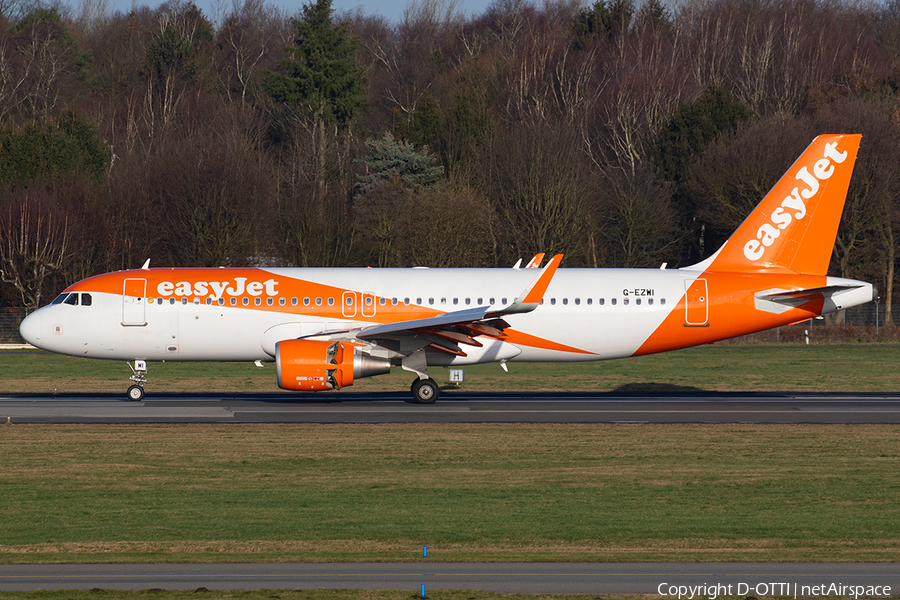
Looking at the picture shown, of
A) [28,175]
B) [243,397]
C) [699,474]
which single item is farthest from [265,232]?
[699,474]

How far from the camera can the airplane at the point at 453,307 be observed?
28.7 meters

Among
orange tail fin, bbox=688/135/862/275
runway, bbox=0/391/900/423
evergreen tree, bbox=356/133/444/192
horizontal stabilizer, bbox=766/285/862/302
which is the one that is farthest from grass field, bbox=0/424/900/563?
evergreen tree, bbox=356/133/444/192

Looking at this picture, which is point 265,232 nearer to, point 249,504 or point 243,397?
point 243,397

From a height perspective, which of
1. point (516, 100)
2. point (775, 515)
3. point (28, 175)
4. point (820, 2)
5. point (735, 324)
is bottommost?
point (775, 515)

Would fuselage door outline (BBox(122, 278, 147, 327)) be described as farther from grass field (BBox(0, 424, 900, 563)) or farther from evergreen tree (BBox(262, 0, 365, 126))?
evergreen tree (BBox(262, 0, 365, 126))

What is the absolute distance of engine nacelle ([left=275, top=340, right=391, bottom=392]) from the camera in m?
26.5

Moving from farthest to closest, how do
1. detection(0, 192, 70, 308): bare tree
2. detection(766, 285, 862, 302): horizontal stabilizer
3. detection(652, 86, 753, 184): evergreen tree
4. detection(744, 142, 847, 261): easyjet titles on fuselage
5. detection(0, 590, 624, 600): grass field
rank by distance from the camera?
detection(652, 86, 753, 184): evergreen tree
detection(0, 192, 70, 308): bare tree
detection(744, 142, 847, 261): easyjet titles on fuselage
detection(766, 285, 862, 302): horizontal stabilizer
detection(0, 590, 624, 600): grass field

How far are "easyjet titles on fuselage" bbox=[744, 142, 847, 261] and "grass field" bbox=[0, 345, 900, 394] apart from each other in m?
5.90

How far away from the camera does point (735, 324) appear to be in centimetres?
2955

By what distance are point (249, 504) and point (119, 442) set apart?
6.96m

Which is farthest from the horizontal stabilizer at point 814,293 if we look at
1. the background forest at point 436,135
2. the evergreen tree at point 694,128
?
the evergreen tree at point 694,128

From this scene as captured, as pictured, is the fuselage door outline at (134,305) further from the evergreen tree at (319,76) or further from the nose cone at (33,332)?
the evergreen tree at (319,76)

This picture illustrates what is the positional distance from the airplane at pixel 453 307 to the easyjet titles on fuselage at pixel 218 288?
0.03 meters

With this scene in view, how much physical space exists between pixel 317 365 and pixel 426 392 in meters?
3.75
